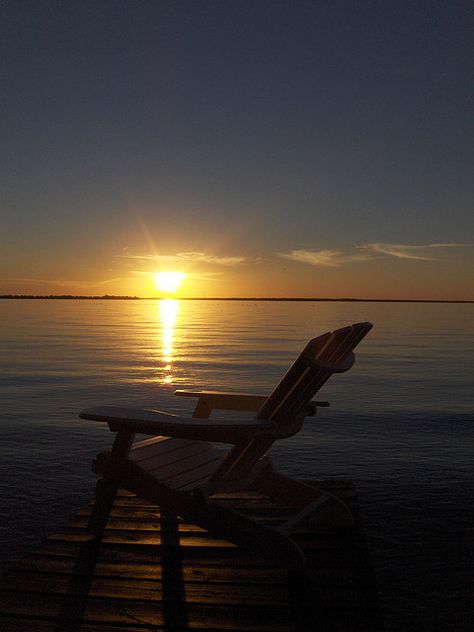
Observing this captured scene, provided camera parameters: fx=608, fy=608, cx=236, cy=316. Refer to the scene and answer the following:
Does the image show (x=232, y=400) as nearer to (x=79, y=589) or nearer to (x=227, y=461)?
(x=227, y=461)

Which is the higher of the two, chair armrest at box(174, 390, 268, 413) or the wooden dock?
chair armrest at box(174, 390, 268, 413)

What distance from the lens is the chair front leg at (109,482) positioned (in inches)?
153

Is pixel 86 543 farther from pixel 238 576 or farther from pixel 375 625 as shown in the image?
pixel 375 625

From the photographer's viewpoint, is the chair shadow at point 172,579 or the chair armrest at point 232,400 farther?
the chair armrest at point 232,400

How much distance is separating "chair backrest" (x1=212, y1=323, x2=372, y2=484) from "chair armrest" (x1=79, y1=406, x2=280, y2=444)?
0.48ft

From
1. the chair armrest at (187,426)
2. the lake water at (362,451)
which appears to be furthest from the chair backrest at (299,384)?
the lake water at (362,451)

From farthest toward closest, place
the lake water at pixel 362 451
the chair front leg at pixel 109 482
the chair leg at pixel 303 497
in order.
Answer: the lake water at pixel 362 451 → the chair leg at pixel 303 497 → the chair front leg at pixel 109 482

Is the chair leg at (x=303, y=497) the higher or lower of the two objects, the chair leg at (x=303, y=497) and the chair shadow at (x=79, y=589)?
the higher

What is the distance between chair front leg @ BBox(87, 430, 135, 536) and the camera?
388 cm

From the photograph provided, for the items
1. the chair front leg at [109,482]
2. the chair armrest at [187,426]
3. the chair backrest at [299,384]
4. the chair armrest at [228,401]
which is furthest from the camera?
the chair armrest at [228,401]

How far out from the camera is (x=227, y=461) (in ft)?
12.6

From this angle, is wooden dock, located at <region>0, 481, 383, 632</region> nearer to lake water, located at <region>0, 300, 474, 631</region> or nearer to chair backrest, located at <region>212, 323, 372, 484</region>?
chair backrest, located at <region>212, 323, 372, 484</region>

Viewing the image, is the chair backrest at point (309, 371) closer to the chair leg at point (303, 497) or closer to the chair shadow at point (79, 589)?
the chair leg at point (303, 497)

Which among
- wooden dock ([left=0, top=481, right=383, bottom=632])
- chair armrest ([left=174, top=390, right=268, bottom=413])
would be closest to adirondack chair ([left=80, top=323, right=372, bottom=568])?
wooden dock ([left=0, top=481, right=383, bottom=632])
